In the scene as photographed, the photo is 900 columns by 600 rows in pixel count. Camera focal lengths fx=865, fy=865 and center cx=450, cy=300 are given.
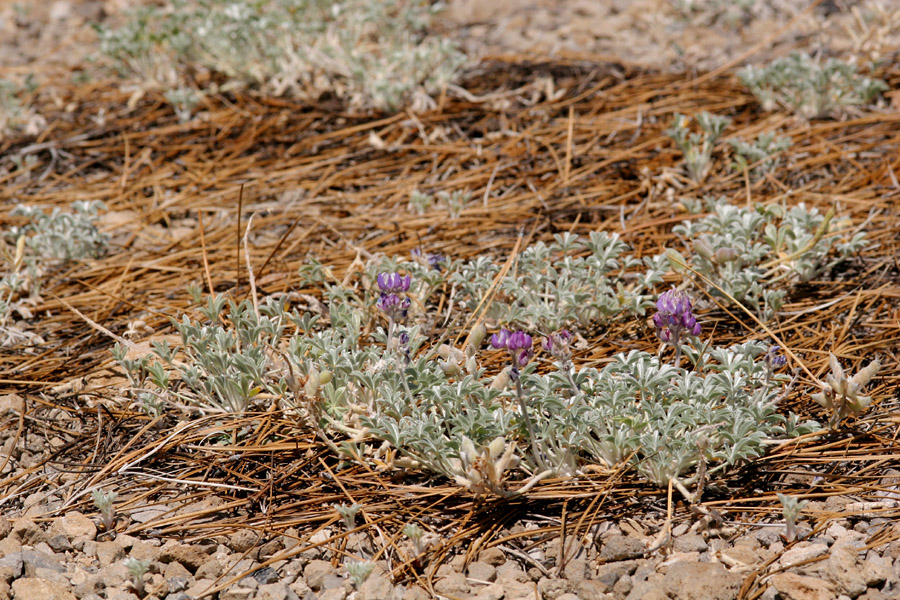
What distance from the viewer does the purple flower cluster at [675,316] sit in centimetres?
268

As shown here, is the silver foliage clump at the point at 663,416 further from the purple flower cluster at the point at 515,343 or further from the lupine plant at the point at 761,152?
the lupine plant at the point at 761,152

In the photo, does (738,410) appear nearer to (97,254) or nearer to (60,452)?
(60,452)

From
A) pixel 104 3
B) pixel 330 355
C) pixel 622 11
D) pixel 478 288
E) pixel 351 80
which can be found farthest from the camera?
pixel 104 3

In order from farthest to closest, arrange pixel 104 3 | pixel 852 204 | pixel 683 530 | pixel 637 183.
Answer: pixel 104 3
pixel 637 183
pixel 852 204
pixel 683 530

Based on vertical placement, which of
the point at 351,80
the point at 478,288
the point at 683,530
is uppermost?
the point at 351,80

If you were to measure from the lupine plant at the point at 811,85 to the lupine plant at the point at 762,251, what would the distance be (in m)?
1.48

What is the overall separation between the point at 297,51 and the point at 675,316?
13.2ft

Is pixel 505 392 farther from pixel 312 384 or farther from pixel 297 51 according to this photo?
pixel 297 51

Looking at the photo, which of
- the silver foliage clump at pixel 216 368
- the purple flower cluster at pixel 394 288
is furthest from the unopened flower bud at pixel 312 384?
the purple flower cluster at pixel 394 288

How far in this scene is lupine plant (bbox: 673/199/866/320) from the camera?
3412mm

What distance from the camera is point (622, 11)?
675cm

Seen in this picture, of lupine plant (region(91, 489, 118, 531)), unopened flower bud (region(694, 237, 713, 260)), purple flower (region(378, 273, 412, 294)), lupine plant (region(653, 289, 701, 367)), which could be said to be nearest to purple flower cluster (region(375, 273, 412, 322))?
purple flower (region(378, 273, 412, 294))

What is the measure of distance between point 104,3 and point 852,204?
21.2ft

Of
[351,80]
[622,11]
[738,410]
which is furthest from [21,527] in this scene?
[622,11]
